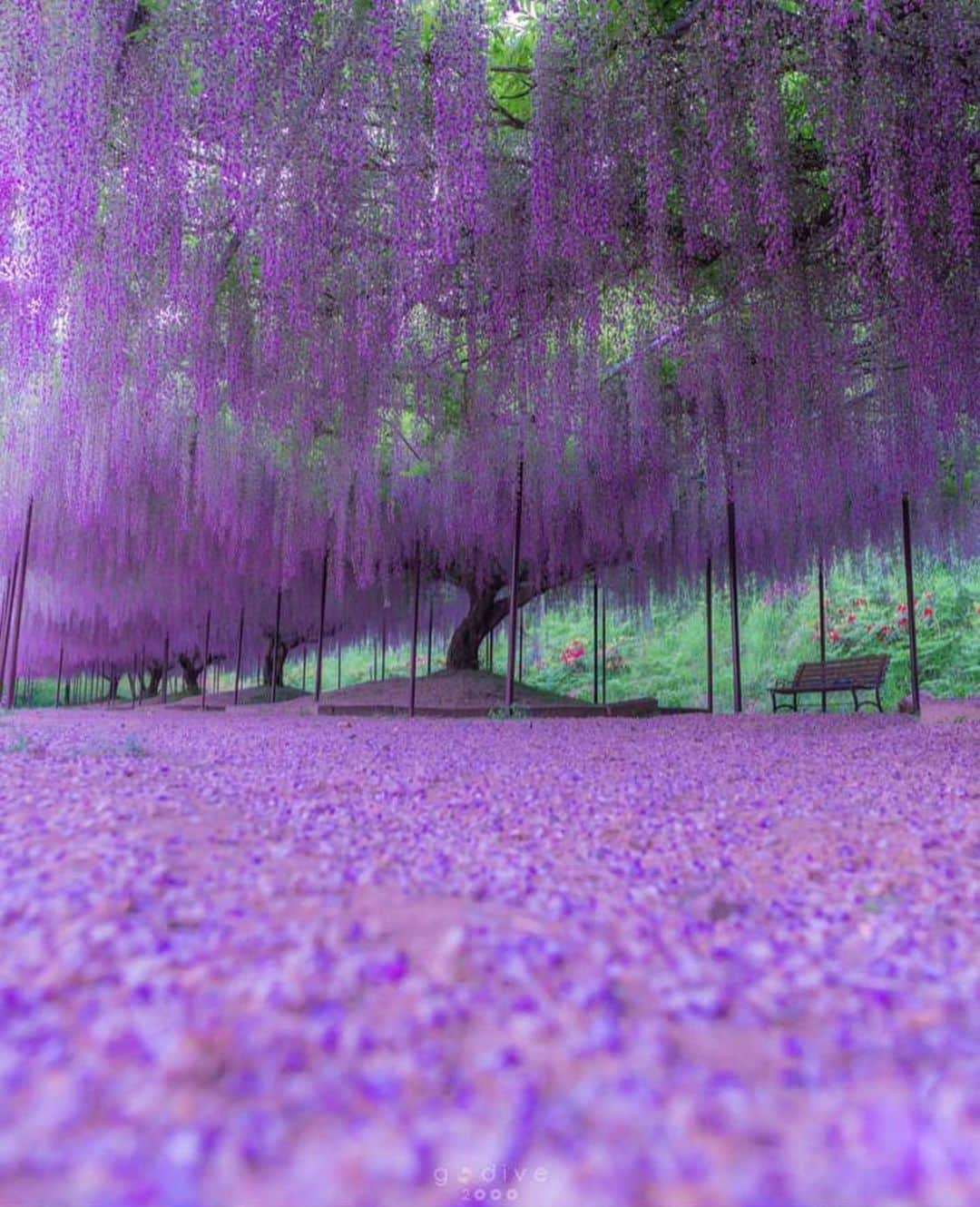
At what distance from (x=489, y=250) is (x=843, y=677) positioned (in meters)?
7.32

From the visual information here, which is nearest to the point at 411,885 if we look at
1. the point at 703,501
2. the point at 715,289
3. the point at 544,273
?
the point at 544,273

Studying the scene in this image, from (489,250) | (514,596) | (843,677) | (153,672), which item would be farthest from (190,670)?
(489,250)

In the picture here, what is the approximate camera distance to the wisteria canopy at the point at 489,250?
11.1ft

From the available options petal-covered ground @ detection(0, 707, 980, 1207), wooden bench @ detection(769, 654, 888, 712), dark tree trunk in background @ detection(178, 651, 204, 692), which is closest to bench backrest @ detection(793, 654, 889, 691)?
wooden bench @ detection(769, 654, 888, 712)

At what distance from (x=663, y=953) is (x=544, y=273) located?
4.59m

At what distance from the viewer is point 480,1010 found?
0.85 m

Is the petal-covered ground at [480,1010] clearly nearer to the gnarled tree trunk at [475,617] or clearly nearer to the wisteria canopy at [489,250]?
the wisteria canopy at [489,250]

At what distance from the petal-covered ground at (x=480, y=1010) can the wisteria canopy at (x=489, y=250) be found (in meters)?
3.24

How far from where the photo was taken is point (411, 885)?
128cm

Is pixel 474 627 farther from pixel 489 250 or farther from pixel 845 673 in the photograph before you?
pixel 489 250

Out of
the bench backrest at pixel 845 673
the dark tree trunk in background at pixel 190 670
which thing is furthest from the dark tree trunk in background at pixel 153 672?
the bench backrest at pixel 845 673

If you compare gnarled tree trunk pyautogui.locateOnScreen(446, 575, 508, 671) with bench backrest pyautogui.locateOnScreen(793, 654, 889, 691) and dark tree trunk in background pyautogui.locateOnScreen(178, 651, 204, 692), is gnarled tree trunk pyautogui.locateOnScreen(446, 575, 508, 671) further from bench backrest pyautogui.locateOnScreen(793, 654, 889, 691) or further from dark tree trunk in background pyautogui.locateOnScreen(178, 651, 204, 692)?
dark tree trunk in background pyautogui.locateOnScreen(178, 651, 204, 692)

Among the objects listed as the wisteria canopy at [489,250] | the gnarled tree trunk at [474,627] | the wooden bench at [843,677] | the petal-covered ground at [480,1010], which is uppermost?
the wisteria canopy at [489,250]

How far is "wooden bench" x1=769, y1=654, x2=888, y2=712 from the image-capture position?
8773mm
